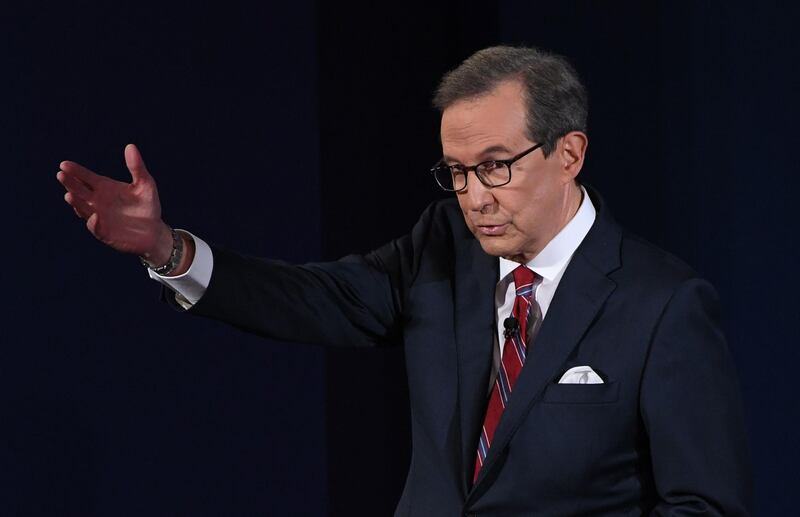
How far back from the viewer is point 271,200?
294 cm

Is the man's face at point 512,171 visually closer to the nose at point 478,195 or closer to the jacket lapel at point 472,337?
the nose at point 478,195

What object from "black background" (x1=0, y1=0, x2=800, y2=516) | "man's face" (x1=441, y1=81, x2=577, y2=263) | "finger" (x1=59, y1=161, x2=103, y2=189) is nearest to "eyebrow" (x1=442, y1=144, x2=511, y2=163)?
"man's face" (x1=441, y1=81, x2=577, y2=263)

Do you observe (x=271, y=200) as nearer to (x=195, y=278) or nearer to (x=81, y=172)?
(x=195, y=278)

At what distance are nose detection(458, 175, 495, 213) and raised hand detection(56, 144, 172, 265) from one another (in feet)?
1.47

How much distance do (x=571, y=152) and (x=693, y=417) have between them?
0.44 metres

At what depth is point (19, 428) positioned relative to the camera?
258 centimetres

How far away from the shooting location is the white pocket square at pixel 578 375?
1766mm

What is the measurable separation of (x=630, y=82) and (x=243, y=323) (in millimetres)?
1430

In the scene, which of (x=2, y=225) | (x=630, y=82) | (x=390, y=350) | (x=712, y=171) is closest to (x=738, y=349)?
(x=712, y=171)

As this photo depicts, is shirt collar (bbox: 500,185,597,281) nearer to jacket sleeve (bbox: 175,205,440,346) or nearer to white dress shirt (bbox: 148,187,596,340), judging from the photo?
white dress shirt (bbox: 148,187,596,340)

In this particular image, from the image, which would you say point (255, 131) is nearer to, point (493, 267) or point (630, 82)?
point (630, 82)

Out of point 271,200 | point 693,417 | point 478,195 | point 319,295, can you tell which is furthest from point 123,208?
point 271,200

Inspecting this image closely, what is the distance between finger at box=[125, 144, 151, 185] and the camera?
5.54 ft

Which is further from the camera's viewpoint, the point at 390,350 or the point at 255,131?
the point at 390,350
